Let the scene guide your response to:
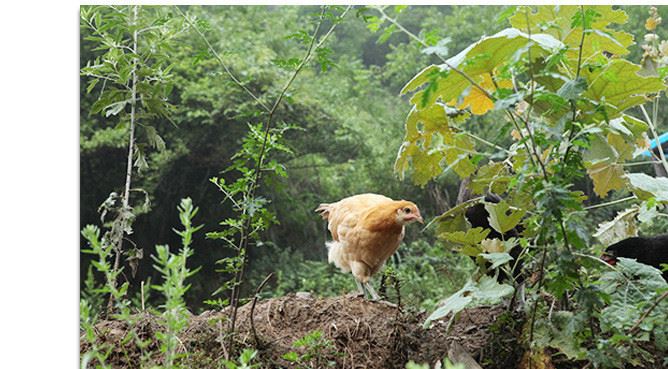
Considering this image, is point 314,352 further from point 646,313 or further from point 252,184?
point 646,313

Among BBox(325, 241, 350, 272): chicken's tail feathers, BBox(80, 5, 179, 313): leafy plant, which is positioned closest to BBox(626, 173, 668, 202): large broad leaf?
BBox(325, 241, 350, 272): chicken's tail feathers

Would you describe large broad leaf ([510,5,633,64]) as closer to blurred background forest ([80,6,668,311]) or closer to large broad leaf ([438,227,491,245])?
large broad leaf ([438,227,491,245])

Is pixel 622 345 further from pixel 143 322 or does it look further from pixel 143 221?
pixel 143 221

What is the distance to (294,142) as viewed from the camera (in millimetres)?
3816

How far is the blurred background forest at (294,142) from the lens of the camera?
3277 mm

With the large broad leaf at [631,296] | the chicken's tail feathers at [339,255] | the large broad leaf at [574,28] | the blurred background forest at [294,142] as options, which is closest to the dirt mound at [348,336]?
the large broad leaf at [631,296]

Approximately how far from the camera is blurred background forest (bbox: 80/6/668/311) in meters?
3.28

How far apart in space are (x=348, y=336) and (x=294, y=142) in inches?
93.7

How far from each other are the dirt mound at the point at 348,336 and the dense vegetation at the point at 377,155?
2.3 inches

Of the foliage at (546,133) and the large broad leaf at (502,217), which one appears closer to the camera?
the foliage at (546,133)

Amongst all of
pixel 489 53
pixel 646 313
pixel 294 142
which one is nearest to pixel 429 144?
pixel 489 53

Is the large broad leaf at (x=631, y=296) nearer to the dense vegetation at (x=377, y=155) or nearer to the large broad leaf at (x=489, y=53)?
the dense vegetation at (x=377, y=155)
